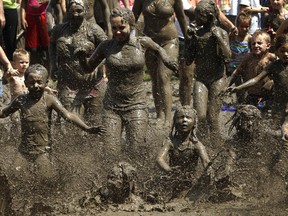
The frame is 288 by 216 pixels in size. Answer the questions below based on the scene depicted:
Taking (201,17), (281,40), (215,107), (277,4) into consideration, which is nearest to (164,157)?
(215,107)

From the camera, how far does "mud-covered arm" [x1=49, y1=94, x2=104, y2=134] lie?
12.6m

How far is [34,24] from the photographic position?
17.6 metres

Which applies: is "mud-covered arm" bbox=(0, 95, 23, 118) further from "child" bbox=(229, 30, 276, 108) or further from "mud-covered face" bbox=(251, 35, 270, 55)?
"mud-covered face" bbox=(251, 35, 270, 55)

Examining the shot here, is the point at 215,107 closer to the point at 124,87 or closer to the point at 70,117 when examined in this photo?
the point at 124,87

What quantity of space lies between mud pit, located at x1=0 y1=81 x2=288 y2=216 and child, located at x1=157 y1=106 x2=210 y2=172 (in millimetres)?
154

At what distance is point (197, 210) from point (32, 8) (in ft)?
19.4

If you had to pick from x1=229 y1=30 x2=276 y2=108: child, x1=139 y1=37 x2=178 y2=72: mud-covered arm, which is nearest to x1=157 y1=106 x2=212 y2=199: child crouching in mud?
x1=139 y1=37 x2=178 y2=72: mud-covered arm

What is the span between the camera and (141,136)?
44.2 feet

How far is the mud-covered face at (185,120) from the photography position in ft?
42.4

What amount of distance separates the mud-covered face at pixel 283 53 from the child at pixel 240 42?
2.45 metres

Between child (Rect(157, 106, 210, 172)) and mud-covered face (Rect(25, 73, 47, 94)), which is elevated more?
mud-covered face (Rect(25, 73, 47, 94))

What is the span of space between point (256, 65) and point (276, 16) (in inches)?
80.3

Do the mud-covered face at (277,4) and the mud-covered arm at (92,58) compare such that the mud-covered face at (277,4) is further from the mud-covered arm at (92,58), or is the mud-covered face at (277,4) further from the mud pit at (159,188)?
the mud-covered arm at (92,58)

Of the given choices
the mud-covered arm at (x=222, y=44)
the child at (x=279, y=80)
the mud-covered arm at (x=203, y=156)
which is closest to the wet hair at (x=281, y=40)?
the child at (x=279, y=80)
